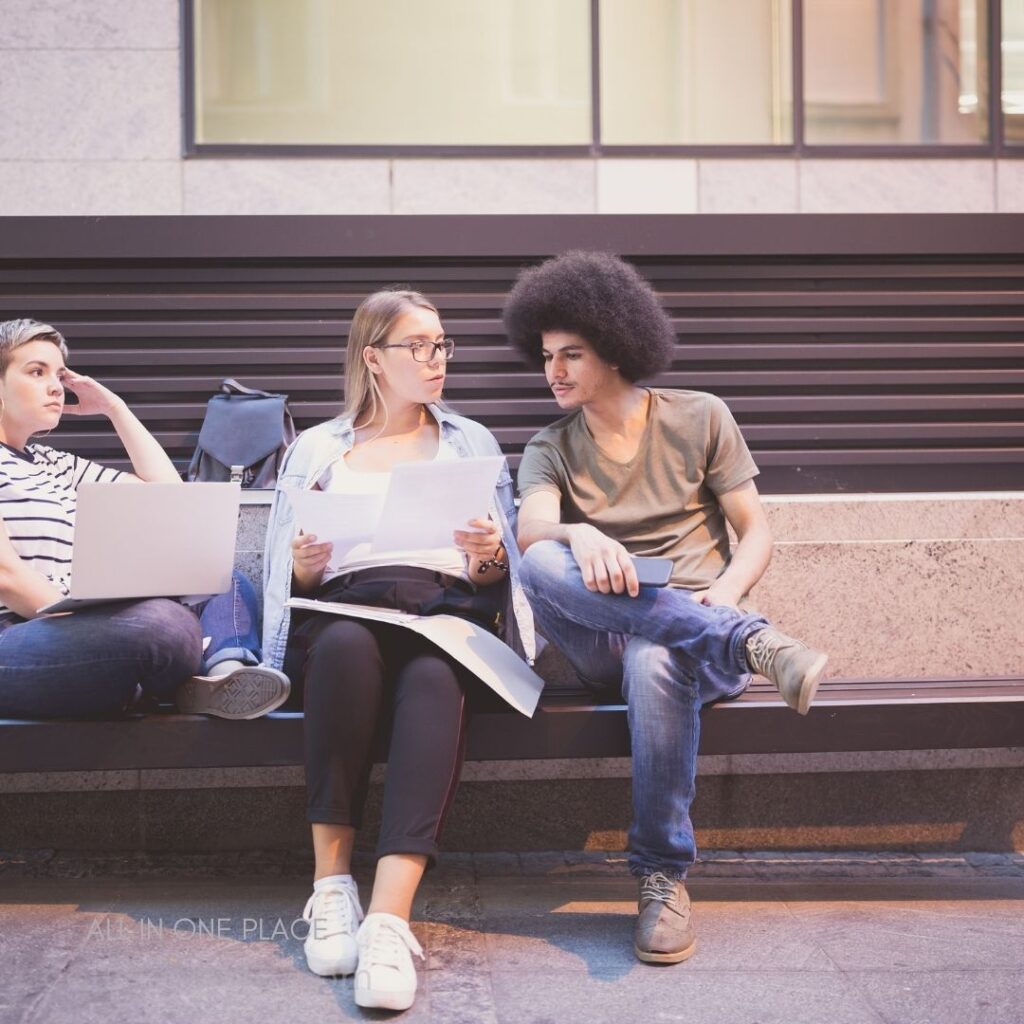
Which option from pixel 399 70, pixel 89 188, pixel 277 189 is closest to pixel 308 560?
pixel 277 189

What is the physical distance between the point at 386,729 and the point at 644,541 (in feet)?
3.27

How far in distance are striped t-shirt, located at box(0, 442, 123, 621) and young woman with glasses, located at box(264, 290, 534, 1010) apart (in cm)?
60

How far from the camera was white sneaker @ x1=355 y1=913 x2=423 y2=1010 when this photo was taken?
2.79 meters

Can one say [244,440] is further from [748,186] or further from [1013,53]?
[1013,53]

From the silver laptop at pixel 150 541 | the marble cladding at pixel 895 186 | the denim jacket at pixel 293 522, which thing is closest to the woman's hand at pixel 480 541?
the denim jacket at pixel 293 522

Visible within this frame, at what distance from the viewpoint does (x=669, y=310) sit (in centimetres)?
512

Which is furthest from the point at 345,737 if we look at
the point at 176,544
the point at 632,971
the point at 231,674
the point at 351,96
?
the point at 351,96

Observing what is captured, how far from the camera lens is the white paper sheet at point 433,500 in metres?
3.30

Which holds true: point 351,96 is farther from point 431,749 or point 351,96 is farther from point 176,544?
point 431,749

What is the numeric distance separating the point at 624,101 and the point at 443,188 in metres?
0.90

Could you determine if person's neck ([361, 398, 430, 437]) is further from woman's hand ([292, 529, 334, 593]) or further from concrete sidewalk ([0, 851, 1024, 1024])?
concrete sidewalk ([0, 851, 1024, 1024])

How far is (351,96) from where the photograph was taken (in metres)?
5.30

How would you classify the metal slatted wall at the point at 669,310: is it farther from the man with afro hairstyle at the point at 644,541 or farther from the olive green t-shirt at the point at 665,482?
the olive green t-shirt at the point at 665,482

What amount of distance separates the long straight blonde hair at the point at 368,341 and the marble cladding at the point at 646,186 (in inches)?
58.6
